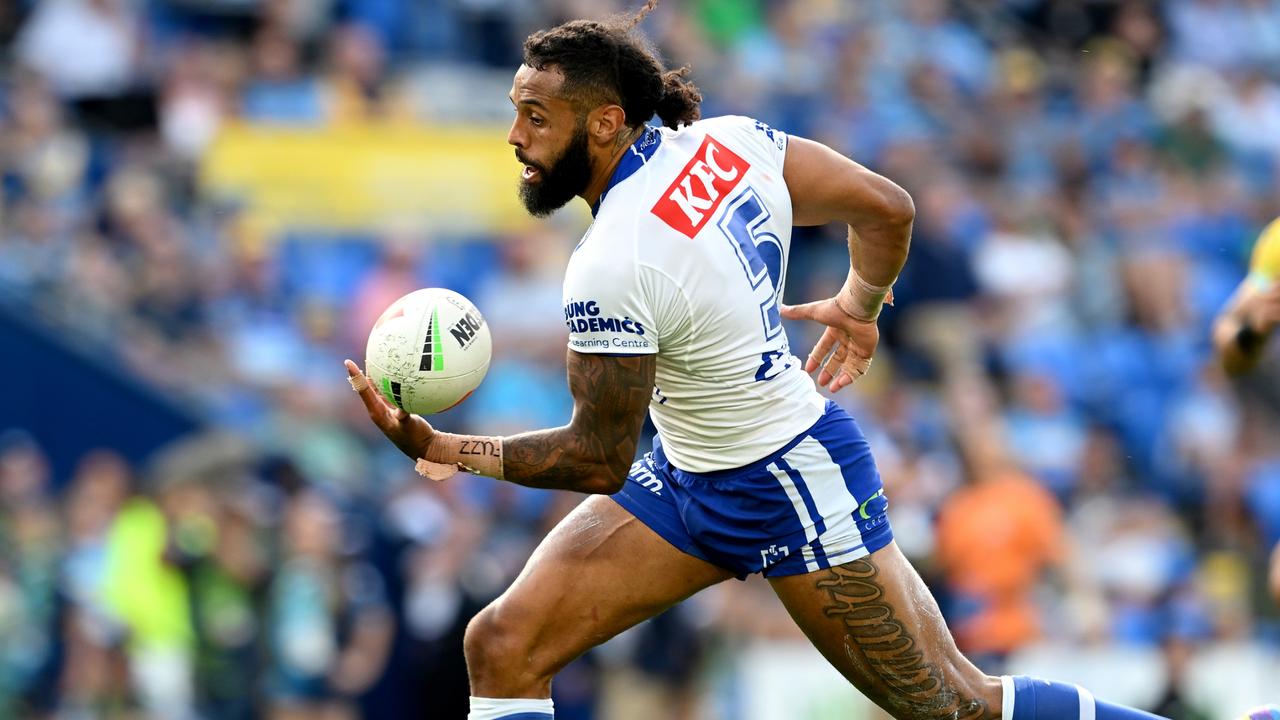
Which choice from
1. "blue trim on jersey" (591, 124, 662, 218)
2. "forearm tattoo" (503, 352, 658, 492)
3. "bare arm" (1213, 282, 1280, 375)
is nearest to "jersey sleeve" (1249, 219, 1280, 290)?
"bare arm" (1213, 282, 1280, 375)

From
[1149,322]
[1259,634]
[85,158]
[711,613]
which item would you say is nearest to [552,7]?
[85,158]

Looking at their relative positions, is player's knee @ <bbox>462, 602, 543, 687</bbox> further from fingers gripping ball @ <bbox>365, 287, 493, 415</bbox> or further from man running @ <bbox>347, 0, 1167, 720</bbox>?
fingers gripping ball @ <bbox>365, 287, 493, 415</bbox>

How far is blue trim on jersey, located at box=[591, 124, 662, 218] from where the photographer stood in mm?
5824

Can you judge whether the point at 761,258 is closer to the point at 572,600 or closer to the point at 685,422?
the point at 685,422

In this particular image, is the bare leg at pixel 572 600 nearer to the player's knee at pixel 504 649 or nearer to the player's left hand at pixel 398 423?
the player's knee at pixel 504 649

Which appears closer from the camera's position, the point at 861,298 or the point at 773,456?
the point at 773,456

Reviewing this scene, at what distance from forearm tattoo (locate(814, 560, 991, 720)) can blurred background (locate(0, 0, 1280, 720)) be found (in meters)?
4.43

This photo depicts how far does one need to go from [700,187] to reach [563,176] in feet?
1.39

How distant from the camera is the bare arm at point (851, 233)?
6117 mm

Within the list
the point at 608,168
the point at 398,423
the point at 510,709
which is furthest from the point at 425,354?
the point at 510,709

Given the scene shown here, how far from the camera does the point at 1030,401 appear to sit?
1342 centimetres

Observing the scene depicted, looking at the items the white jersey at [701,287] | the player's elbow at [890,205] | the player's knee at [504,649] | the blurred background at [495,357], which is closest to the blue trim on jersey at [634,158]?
the white jersey at [701,287]

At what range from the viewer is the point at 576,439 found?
18.7 ft

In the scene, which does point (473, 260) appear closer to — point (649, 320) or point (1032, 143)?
point (1032, 143)
